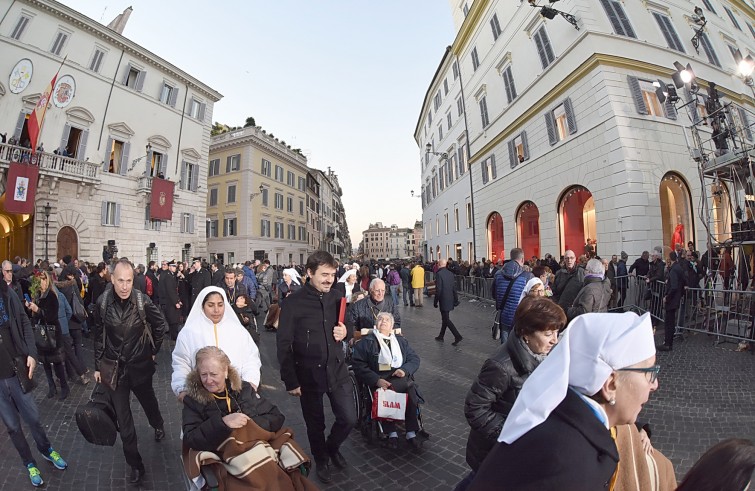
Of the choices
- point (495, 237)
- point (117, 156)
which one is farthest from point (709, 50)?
point (117, 156)

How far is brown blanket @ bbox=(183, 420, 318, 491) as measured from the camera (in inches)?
83.0

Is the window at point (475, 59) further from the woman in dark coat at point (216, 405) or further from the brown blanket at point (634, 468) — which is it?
the brown blanket at point (634, 468)

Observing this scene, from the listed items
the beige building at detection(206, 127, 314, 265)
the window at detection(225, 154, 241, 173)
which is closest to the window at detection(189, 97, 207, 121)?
the beige building at detection(206, 127, 314, 265)

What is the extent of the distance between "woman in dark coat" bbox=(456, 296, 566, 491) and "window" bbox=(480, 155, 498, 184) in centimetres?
1846

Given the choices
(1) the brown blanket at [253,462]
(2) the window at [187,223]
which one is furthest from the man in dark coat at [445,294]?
(2) the window at [187,223]

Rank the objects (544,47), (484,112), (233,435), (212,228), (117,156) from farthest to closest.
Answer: (212,228) → (117,156) → (484,112) → (544,47) → (233,435)

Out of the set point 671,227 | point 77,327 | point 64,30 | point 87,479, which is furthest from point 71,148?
point 671,227

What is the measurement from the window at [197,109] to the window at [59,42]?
7.60 metres

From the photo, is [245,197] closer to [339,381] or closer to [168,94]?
[168,94]

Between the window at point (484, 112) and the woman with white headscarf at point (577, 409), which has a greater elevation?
the window at point (484, 112)

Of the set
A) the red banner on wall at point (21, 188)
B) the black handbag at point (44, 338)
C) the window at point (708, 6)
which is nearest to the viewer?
the black handbag at point (44, 338)

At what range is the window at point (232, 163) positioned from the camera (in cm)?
3469

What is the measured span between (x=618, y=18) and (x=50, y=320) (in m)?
18.8

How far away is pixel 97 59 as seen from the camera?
20.3 metres
